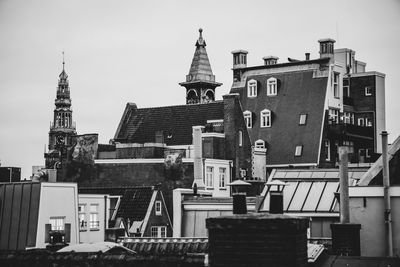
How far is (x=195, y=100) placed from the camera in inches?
3290

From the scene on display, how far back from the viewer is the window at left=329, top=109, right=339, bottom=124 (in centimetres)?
7131

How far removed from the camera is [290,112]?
237 feet

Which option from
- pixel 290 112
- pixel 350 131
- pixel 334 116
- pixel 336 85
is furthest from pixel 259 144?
pixel 336 85

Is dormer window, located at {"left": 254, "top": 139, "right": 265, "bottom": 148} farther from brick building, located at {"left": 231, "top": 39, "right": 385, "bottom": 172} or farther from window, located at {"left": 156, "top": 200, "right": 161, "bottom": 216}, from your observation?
window, located at {"left": 156, "top": 200, "right": 161, "bottom": 216}

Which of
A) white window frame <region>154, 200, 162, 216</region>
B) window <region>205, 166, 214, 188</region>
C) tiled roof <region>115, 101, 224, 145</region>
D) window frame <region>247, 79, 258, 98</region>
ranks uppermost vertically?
window frame <region>247, 79, 258, 98</region>

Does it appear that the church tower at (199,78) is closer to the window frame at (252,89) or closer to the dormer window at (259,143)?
the window frame at (252,89)

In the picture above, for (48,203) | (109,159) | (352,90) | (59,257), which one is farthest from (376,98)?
(59,257)

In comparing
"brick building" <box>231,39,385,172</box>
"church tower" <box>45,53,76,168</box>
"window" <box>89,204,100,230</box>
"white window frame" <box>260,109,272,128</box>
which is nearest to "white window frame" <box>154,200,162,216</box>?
"window" <box>89,204,100,230</box>

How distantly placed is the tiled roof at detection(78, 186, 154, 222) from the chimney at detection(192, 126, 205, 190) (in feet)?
13.4

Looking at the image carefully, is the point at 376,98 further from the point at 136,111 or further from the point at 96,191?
the point at 96,191

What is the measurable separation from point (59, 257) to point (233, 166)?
1712 inches

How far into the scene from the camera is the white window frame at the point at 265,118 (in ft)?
239

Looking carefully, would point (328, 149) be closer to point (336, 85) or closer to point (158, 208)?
point (336, 85)

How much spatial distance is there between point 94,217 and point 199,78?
3513 centimetres
